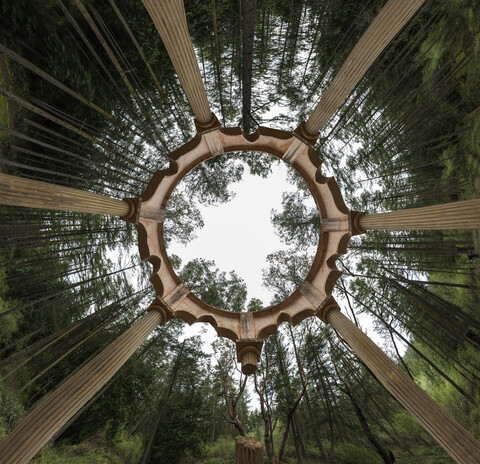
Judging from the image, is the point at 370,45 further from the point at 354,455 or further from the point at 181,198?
the point at 354,455

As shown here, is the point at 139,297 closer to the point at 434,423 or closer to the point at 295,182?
the point at 295,182

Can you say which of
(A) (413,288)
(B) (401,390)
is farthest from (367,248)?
(B) (401,390)

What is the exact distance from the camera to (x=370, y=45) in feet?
24.9

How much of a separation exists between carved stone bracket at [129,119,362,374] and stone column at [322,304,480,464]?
154 inches

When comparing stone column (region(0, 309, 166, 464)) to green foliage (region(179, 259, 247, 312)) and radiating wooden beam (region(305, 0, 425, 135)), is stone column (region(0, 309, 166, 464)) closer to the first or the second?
green foliage (region(179, 259, 247, 312))

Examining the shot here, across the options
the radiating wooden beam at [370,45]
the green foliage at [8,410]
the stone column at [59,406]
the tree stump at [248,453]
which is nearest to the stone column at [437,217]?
the radiating wooden beam at [370,45]

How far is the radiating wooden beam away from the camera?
6.80 meters

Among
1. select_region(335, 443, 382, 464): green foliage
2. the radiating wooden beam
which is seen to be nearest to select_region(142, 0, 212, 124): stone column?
the radiating wooden beam

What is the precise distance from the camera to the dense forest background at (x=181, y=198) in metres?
9.93

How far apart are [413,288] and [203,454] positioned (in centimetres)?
1101

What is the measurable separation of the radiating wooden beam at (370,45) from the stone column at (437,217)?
12.8 ft

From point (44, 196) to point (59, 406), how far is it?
14.6ft

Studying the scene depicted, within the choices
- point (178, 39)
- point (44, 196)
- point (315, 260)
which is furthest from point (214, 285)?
point (178, 39)

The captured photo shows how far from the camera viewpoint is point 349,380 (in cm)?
1312
